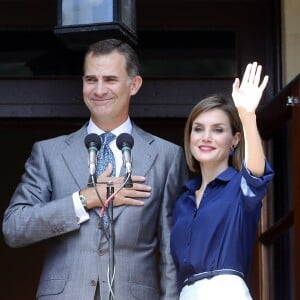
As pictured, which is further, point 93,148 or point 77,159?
point 77,159

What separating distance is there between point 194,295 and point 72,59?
1.63 meters

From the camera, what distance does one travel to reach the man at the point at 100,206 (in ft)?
11.3

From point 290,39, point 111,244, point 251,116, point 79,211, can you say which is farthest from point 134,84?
point 290,39

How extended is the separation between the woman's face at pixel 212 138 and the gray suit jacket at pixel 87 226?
8.7 inches

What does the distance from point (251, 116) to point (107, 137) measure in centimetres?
63

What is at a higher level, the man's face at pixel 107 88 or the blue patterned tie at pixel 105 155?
the man's face at pixel 107 88

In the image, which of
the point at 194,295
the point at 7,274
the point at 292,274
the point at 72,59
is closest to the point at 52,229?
the point at 194,295

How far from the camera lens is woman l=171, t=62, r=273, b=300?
3.18m

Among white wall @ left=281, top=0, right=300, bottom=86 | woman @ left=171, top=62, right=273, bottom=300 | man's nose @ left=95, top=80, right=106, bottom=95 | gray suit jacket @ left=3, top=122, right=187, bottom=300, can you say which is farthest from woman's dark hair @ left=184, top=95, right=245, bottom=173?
white wall @ left=281, top=0, right=300, bottom=86

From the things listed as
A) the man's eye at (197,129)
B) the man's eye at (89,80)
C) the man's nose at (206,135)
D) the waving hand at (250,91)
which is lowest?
the man's nose at (206,135)

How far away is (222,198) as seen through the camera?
3.30 m

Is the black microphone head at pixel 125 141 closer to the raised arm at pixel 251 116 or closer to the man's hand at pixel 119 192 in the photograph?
the man's hand at pixel 119 192

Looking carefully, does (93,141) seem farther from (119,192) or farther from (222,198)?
(222,198)

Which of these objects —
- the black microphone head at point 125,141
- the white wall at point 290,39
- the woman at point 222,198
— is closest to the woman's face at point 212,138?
the woman at point 222,198
